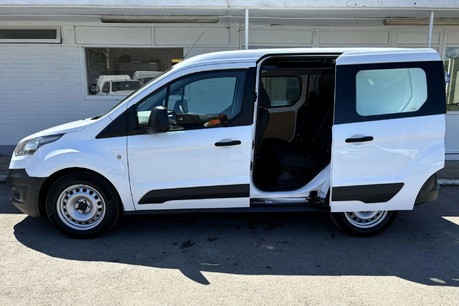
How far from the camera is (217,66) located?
12.8ft

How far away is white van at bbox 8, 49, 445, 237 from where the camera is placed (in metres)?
3.82

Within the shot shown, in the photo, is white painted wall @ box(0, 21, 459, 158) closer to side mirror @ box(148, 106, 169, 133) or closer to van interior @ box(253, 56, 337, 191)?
van interior @ box(253, 56, 337, 191)

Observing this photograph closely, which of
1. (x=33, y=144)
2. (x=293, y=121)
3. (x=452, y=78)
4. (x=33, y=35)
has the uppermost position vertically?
(x=33, y=35)

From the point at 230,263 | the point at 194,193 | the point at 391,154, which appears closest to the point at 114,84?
the point at 194,193

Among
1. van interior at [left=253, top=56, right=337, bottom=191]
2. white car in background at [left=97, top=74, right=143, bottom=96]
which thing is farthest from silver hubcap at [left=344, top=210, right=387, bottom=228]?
white car in background at [left=97, top=74, right=143, bottom=96]

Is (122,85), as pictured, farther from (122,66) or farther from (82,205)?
(82,205)

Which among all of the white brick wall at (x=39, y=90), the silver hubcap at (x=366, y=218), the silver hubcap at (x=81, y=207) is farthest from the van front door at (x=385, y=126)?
the white brick wall at (x=39, y=90)

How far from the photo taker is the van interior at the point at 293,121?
14.1ft

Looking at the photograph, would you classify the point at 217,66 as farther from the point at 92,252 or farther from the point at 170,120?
the point at 92,252

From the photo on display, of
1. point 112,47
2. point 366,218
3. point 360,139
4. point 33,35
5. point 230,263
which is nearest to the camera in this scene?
point 230,263

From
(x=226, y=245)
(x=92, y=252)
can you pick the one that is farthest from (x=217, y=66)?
(x=92, y=252)

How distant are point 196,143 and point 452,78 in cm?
729

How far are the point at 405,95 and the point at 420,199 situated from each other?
1150 mm

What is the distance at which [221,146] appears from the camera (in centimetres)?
381
